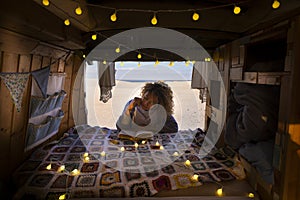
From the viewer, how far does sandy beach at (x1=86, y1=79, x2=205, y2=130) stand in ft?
13.5

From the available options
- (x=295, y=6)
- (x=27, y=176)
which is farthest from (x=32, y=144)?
(x=295, y=6)

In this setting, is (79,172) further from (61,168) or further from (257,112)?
(257,112)

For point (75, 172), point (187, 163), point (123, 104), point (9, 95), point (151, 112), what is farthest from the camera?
point (123, 104)

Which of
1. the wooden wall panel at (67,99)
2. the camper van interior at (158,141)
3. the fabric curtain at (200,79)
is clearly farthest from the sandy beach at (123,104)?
the camper van interior at (158,141)

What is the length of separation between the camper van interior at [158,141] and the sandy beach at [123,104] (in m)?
1.47

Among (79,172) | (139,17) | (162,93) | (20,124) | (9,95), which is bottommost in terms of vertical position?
(79,172)

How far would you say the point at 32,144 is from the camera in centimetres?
197

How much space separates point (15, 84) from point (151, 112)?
67.3 inches

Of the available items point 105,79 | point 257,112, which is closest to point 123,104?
point 105,79

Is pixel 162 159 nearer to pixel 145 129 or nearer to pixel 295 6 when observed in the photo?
pixel 145 129

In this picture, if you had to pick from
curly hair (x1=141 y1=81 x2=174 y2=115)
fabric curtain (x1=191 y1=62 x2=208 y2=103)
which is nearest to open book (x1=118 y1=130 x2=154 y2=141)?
curly hair (x1=141 y1=81 x2=174 y2=115)

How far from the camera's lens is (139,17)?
1683 millimetres

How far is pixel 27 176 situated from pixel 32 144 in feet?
1.45

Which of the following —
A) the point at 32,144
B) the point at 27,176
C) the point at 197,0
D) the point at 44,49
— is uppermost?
the point at 197,0
